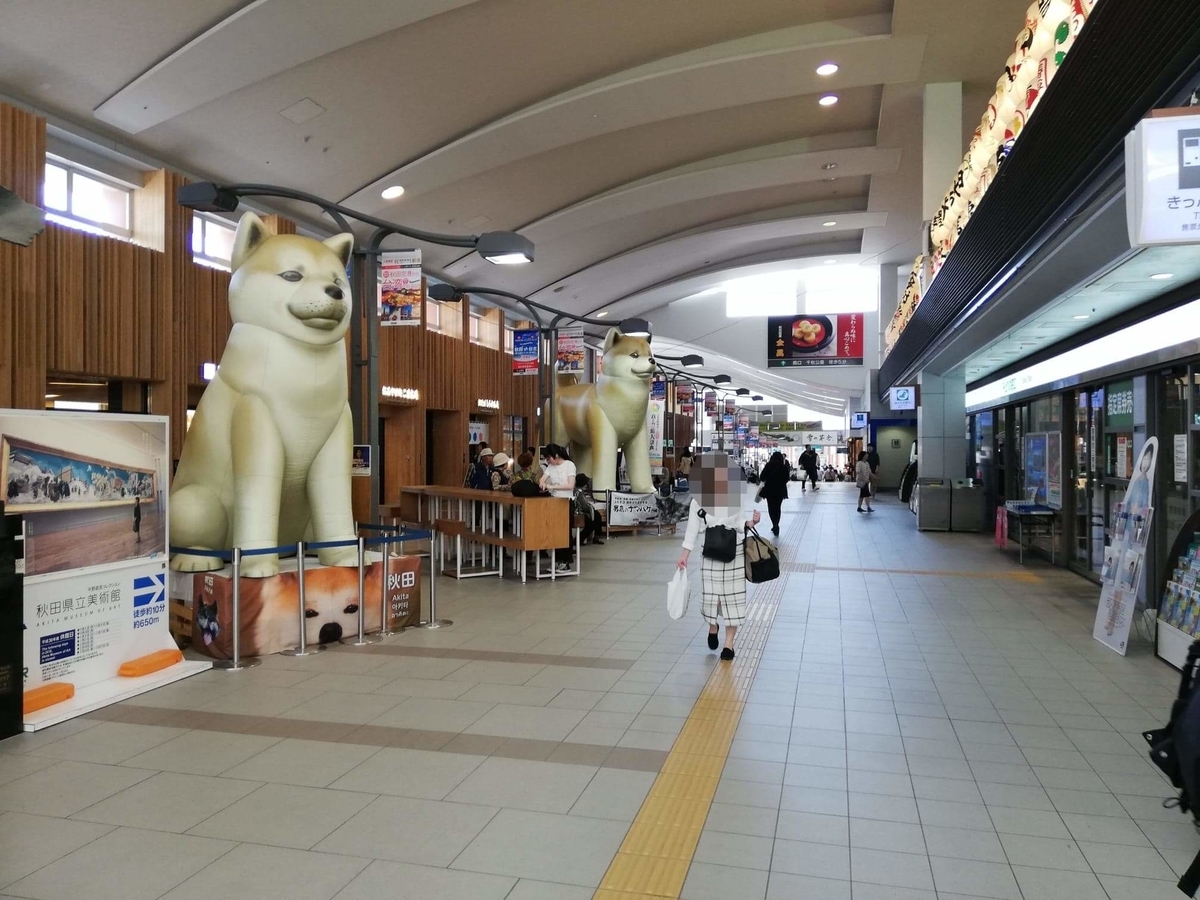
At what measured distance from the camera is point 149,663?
5.21 m

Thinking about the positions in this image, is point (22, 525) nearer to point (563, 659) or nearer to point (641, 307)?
point (563, 659)

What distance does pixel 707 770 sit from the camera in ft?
12.4

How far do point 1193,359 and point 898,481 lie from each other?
22280 mm

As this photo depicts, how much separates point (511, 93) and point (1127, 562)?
31.7ft

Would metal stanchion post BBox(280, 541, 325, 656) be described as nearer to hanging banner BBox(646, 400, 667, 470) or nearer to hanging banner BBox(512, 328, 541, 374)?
hanging banner BBox(512, 328, 541, 374)

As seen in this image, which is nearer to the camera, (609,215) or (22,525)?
(22,525)

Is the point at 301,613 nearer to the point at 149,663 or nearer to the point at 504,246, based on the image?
the point at 149,663

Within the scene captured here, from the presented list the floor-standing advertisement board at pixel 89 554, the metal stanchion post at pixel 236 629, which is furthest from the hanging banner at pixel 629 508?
the floor-standing advertisement board at pixel 89 554

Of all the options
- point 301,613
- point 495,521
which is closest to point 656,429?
point 495,521

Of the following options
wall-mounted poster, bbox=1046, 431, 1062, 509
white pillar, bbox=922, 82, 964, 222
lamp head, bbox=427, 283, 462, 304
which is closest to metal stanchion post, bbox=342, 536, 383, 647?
lamp head, bbox=427, 283, 462, 304

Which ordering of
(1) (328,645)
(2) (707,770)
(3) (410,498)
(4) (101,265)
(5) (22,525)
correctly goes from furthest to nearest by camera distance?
(3) (410,498) → (4) (101,265) → (1) (328,645) → (5) (22,525) → (2) (707,770)

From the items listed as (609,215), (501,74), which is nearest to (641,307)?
(609,215)

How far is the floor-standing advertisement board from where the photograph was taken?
4.53m

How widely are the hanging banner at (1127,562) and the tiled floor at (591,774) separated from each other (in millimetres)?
191
